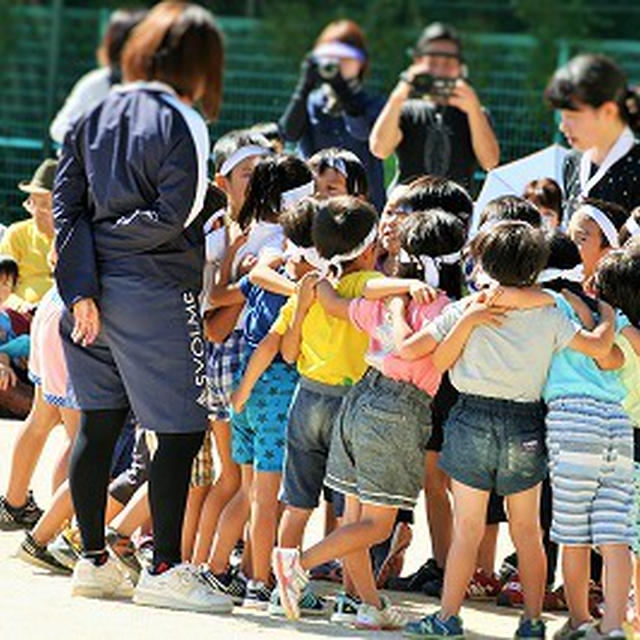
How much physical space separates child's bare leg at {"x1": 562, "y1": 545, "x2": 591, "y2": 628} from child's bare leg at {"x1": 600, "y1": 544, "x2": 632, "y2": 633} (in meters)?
0.12

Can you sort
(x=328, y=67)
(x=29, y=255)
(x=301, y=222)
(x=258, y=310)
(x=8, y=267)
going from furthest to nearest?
(x=328, y=67) < (x=29, y=255) < (x=8, y=267) < (x=258, y=310) < (x=301, y=222)

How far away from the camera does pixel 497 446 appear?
6.64 meters

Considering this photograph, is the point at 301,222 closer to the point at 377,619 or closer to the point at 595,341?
the point at 595,341

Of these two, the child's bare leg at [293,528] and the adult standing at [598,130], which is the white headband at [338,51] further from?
the child's bare leg at [293,528]

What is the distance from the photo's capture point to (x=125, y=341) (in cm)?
692

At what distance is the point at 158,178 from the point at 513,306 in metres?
1.23

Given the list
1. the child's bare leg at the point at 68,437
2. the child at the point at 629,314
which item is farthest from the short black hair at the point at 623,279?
the child's bare leg at the point at 68,437

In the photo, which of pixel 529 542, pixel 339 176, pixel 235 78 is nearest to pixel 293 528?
pixel 529 542

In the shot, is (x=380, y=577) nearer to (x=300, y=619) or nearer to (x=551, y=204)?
(x=300, y=619)

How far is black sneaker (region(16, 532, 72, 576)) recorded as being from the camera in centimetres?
768

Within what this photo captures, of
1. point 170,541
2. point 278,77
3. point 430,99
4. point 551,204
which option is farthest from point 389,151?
point 278,77

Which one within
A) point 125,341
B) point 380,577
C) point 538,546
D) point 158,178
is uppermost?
point 158,178

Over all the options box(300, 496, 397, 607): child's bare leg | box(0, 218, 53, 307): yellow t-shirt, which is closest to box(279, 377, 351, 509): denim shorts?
box(300, 496, 397, 607): child's bare leg

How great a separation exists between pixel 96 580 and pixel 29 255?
3821mm
